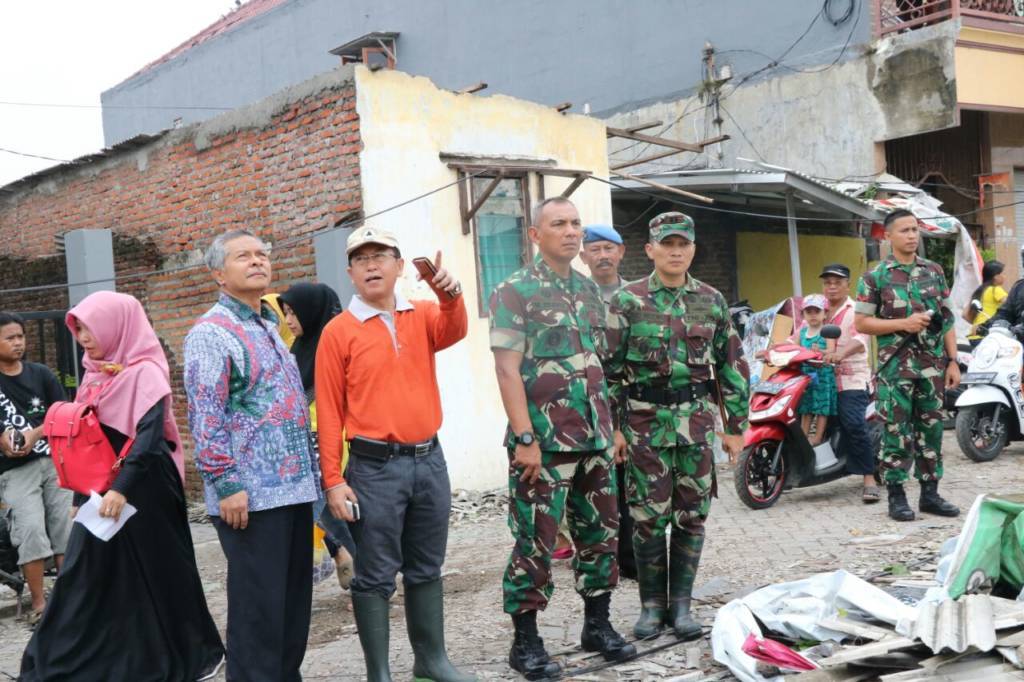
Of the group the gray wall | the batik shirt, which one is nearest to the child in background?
the batik shirt

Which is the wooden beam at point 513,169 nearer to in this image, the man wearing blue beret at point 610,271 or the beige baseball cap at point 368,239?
the man wearing blue beret at point 610,271

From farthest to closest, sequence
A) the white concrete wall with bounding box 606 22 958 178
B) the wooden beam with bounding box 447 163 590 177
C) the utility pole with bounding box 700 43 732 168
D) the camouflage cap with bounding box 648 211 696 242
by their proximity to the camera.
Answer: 1. the utility pole with bounding box 700 43 732 168
2. the white concrete wall with bounding box 606 22 958 178
3. the wooden beam with bounding box 447 163 590 177
4. the camouflage cap with bounding box 648 211 696 242

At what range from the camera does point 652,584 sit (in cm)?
483

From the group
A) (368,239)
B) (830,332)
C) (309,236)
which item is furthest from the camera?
(309,236)

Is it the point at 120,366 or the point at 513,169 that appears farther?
the point at 513,169

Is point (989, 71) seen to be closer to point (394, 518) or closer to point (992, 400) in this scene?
point (992, 400)

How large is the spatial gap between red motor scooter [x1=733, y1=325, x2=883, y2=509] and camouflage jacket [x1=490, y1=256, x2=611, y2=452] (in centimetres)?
364

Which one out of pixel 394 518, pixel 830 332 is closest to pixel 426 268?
pixel 394 518

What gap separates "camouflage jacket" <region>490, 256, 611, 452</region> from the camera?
14.2 feet

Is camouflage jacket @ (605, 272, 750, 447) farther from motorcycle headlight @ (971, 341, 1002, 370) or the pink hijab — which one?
motorcycle headlight @ (971, 341, 1002, 370)

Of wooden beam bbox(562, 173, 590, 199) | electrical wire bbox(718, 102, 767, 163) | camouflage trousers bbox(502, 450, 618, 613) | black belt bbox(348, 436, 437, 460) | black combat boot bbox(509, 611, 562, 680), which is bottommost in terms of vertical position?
black combat boot bbox(509, 611, 562, 680)

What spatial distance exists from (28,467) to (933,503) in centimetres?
555

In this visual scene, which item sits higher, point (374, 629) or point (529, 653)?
point (374, 629)

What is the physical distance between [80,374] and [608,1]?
10660 millimetres
